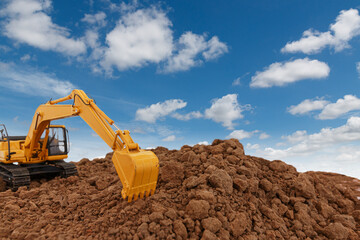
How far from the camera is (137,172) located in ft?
18.2

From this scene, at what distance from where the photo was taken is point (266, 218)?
21.6ft

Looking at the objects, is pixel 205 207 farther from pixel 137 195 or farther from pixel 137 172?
pixel 137 172

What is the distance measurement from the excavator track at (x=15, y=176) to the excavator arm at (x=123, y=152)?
10.3 ft

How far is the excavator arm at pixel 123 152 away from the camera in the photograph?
566 cm

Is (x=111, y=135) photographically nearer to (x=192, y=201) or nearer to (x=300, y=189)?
(x=192, y=201)

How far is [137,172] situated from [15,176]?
6.79m

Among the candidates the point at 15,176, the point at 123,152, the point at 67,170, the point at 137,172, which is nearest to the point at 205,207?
the point at 137,172

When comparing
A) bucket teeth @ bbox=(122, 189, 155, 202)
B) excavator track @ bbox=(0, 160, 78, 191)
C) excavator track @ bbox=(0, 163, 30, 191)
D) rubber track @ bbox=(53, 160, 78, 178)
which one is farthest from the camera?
rubber track @ bbox=(53, 160, 78, 178)

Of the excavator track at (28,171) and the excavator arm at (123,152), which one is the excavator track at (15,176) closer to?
the excavator track at (28,171)

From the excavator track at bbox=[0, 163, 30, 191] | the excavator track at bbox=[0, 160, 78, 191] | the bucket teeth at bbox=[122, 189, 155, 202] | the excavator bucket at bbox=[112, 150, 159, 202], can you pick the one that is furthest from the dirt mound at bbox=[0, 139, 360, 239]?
the excavator track at bbox=[0, 160, 78, 191]

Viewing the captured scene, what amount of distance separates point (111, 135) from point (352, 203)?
8.27 metres

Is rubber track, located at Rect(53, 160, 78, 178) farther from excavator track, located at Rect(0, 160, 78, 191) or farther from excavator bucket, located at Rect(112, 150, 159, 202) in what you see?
excavator bucket, located at Rect(112, 150, 159, 202)

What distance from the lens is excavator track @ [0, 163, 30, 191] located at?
959 cm

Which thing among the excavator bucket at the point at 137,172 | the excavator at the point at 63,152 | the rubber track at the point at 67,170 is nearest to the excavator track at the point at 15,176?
the excavator at the point at 63,152
